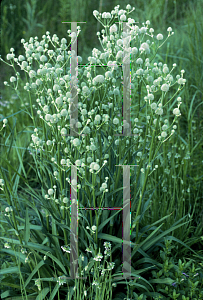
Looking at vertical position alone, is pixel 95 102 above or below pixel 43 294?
above

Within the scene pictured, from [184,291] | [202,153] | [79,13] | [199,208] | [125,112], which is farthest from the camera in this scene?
[79,13]

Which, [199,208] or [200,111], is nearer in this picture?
[199,208]

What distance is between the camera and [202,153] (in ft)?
9.86

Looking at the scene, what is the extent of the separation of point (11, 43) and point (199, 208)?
173 inches

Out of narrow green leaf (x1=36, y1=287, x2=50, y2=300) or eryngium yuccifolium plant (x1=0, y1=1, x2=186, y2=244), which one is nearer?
eryngium yuccifolium plant (x1=0, y1=1, x2=186, y2=244)

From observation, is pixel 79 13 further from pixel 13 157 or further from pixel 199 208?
pixel 199 208

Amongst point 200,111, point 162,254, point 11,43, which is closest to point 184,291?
point 162,254

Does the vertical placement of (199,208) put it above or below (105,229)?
below

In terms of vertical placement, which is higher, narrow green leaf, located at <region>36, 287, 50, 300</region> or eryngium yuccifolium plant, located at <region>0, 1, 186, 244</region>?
eryngium yuccifolium plant, located at <region>0, 1, 186, 244</region>

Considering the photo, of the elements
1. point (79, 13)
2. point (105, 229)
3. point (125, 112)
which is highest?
point (79, 13)

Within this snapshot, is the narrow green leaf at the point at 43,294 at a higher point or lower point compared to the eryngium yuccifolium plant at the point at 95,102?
lower

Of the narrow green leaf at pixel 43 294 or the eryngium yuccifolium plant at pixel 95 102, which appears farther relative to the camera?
the narrow green leaf at pixel 43 294

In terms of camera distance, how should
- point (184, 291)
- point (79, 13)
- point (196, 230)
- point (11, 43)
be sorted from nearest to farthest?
point (184, 291) < point (196, 230) < point (11, 43) < point (79, 13)

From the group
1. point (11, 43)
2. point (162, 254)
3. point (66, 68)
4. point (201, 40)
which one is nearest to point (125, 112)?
point (66, 68)
